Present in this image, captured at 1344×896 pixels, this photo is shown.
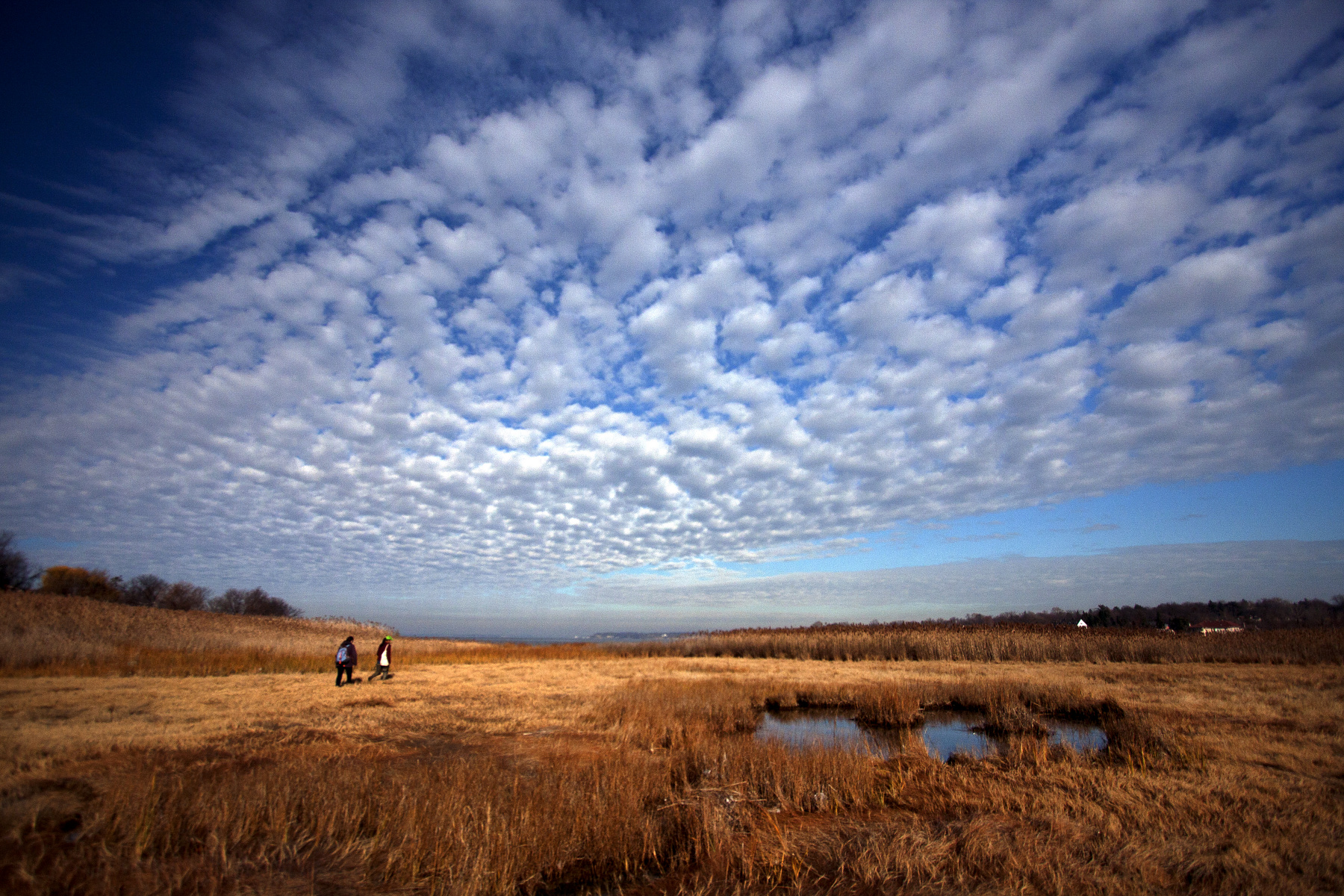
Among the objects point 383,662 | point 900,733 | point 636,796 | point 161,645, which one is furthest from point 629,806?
point 161,645

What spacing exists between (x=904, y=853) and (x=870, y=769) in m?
3.75

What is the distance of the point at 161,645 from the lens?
98.3 ft

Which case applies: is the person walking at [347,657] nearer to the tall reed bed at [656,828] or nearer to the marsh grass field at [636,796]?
the marsh grass field at [636,796]

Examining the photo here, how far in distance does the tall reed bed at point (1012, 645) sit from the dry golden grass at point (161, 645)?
13793 millimetres

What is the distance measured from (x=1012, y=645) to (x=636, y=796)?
113 feet

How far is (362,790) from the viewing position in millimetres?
7680

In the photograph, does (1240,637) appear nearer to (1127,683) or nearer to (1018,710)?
(1127,683)

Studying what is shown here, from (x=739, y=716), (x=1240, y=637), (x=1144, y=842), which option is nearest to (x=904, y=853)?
(x=1144, y=842)

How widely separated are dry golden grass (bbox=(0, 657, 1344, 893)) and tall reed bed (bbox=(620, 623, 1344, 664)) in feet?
60.3

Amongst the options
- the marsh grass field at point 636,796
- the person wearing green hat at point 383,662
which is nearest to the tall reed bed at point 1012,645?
the marsh grass field at point 636,796

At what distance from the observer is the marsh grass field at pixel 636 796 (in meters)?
5.65

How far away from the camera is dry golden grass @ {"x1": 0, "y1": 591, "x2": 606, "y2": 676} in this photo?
22.2 metres

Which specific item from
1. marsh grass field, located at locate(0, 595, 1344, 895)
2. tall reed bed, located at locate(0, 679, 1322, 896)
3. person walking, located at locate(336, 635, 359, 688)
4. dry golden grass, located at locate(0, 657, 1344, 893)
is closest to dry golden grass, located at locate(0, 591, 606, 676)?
marsh grass field, located at locate(0, 595, 1344, 895)

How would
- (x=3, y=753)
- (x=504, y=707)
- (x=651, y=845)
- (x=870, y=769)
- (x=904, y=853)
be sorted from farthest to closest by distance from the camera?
(x=504, y=707)
(x=870, y=769)
(x=3, y=753)
(x=651, y=845)
(x=904, y=853)
